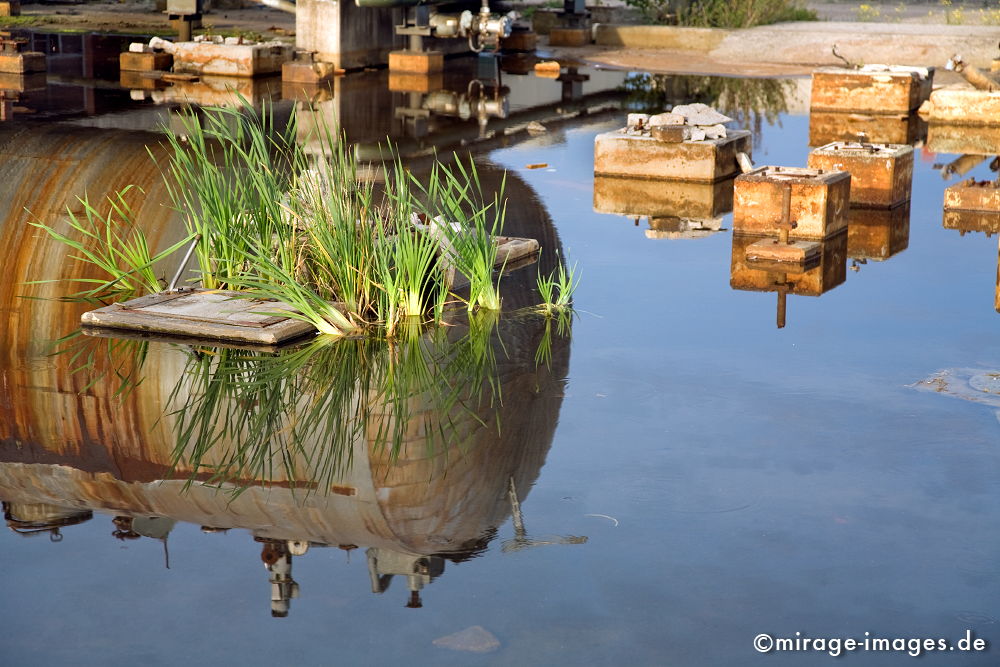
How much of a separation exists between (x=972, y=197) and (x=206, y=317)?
18.9 ft

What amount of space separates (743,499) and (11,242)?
4.87 meters

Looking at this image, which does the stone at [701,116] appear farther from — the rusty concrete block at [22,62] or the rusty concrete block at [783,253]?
the rusty concrete block at [22,62]

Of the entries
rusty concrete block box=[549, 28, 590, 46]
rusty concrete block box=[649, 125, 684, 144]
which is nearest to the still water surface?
rusty concrete block box=[649, 125, 684, 144]

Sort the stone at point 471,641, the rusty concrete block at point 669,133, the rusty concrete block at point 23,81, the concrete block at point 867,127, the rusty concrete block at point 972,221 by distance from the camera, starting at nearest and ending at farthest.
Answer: the stone at point 471,641
the rusty concrete block at point 972,221
the rusty concrete block at point 669,133
the concrete block at point 867,127
the rusty concrete block at point 23,81

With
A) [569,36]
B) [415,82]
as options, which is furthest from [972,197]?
[569,36]

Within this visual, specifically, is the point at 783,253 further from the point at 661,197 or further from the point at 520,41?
the point at 520,41

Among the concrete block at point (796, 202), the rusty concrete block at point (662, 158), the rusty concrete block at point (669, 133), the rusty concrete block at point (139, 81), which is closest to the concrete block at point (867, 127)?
the rusty concrete block at point (662, 158)

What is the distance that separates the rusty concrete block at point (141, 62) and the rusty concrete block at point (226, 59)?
0.75ft

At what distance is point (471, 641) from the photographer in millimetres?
3756

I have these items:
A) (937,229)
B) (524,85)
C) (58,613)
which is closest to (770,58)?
(524,85)

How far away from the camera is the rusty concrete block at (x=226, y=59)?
54.4 feet

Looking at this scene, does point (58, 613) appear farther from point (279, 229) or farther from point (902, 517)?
point (279, 229)

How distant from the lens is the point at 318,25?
56.0 ft

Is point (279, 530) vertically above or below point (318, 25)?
below
